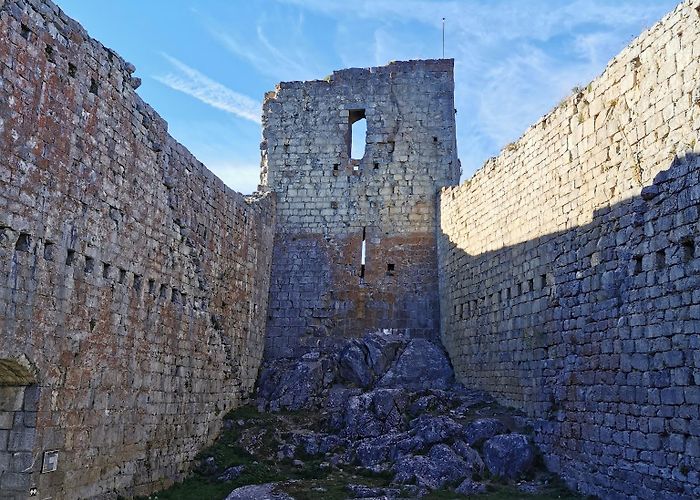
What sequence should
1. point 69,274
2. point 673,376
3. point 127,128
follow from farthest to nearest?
1. point 127,128
2. point 69,274
3. point 673,376

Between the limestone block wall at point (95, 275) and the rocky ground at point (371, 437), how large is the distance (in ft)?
4.66

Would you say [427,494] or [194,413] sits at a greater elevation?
[194,413]

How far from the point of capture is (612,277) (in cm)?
986

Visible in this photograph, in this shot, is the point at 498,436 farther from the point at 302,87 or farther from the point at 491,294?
the point at 302,87

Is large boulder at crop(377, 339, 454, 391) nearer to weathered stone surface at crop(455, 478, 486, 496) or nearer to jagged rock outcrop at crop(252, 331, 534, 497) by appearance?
jagged rock outcrop at crop(252, 331, 534, 497)

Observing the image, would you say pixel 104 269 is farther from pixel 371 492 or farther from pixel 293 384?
pixel 293 384

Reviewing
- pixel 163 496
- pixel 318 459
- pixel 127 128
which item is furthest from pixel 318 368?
pixel 127 128

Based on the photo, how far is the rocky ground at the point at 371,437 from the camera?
11016mm

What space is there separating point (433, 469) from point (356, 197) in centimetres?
1022

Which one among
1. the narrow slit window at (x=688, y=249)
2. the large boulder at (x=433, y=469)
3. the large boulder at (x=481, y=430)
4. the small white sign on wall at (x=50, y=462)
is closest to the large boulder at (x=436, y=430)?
the large boulder at (x=481, y=430)

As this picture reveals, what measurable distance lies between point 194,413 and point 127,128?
19.7 ft

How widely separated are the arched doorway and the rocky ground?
328 centimetres

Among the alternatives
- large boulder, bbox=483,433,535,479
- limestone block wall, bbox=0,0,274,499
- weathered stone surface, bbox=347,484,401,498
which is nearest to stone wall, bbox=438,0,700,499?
large boulder, bbox=483,433,535,479

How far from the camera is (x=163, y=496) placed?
11.3 m
